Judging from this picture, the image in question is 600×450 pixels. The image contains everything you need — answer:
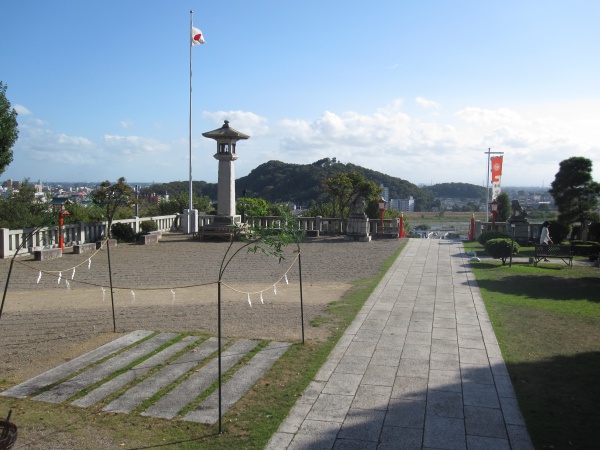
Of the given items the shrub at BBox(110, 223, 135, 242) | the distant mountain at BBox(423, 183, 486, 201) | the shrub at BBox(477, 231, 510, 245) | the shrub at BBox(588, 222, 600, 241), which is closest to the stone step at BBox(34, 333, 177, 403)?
the shrub at BBox(110, 223, 135, 242)

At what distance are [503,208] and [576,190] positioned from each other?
1467 centimetres

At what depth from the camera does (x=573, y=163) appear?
20.2m

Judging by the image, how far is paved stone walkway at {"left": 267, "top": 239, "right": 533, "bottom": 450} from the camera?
5.18 m

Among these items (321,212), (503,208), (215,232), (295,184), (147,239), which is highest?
(295,184)

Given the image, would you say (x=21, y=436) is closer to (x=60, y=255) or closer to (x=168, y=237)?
(x=60, y=255)

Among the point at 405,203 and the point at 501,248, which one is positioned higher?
the point at 405,203

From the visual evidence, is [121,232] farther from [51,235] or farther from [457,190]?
[457,190]

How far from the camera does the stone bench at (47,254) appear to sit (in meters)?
17.0

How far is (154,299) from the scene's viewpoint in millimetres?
11594

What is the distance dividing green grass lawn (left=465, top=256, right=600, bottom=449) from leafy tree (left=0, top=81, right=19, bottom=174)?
53.0 feet

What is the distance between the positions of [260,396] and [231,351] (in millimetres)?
1692

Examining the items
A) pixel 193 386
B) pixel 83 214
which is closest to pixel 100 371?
pixel 193 386

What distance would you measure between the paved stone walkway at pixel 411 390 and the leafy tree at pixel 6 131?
14.4m

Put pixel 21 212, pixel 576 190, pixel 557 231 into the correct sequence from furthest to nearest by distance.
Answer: pixel 557 231
pixel 21 212
pixel 576 190
